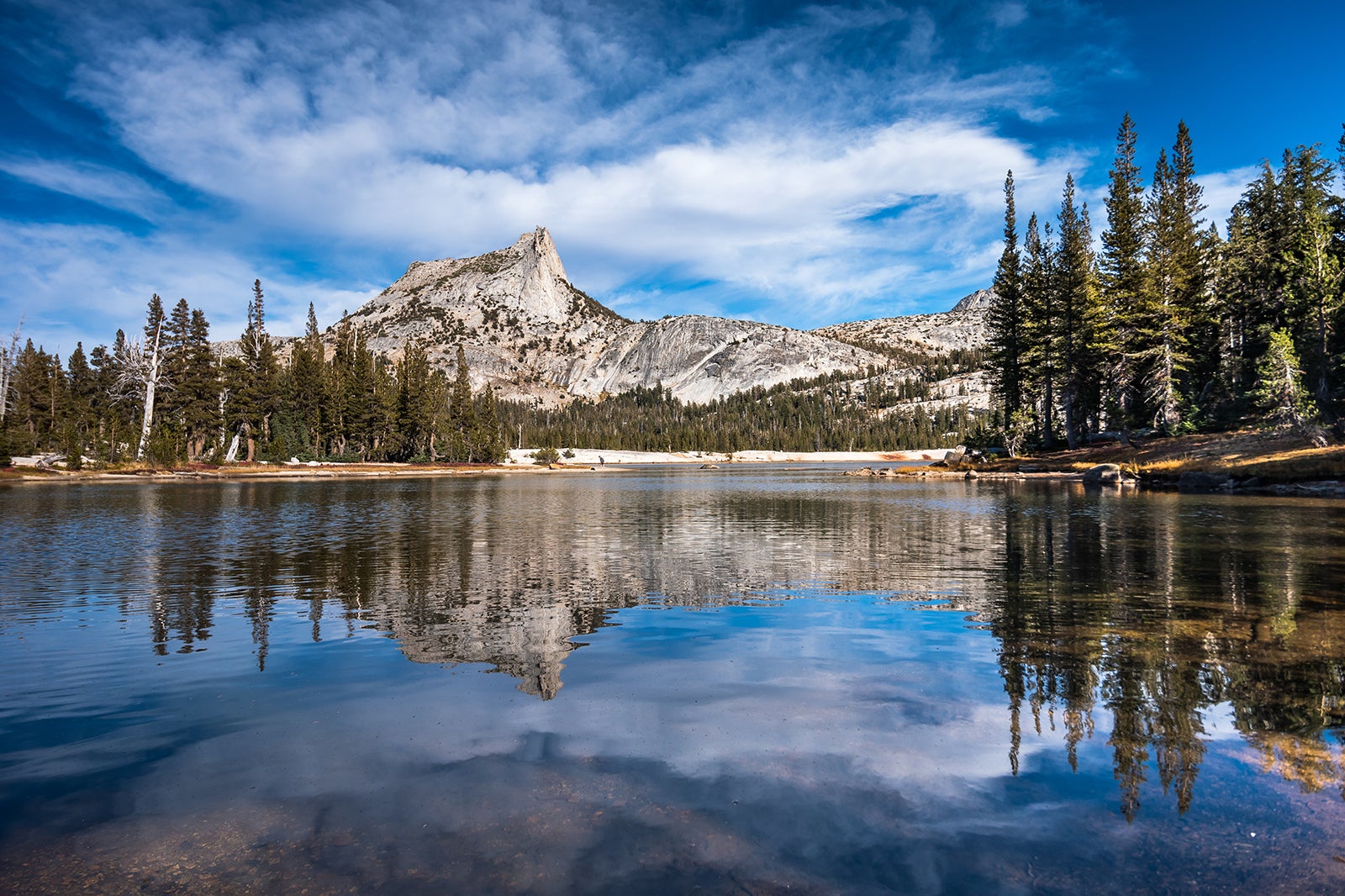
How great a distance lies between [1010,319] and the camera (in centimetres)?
8106

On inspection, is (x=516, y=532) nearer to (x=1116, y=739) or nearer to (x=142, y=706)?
(x=142, y=706)

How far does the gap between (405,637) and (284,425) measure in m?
103

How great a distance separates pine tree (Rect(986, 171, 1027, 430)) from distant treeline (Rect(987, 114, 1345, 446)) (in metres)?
0.20

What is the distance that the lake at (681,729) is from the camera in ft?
17.6

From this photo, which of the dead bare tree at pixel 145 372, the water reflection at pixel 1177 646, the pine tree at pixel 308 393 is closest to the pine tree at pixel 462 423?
the pine tree at pixel 308 393

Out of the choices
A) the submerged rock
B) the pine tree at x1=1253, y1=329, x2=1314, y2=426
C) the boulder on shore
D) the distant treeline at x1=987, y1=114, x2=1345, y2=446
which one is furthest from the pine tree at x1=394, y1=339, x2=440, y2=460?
the pine tree at x1=1253, y1=329, x2=1314, y2=426

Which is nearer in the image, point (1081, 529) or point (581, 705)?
point (581, 705)

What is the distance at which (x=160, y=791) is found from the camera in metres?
6.69

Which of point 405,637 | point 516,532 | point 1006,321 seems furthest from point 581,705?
point 1006,321

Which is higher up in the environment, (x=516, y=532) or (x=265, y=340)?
(x=265, y=340)

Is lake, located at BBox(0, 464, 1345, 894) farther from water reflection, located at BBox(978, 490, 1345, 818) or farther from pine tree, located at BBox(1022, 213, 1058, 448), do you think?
pine tree, located at BBox(1022, 213, 1058, 448)

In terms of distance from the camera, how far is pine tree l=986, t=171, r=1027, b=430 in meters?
79.9

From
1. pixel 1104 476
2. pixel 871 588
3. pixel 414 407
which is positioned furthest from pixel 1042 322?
pixel 414 407

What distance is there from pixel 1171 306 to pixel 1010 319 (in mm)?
19262
